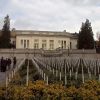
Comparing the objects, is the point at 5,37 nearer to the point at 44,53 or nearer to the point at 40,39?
the point at 44,53

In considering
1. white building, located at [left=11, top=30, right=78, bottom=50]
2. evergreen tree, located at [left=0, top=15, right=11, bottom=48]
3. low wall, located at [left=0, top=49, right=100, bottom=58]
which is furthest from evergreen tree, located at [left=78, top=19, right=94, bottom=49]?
white building, located at [left=11, top=30, right=78, bottom=50]

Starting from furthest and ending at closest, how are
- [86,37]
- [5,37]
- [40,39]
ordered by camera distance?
[40,39] → [5,37] → [86,37]

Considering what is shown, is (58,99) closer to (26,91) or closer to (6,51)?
(26,91)

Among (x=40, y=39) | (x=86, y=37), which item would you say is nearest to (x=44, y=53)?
(x=86, y=37)

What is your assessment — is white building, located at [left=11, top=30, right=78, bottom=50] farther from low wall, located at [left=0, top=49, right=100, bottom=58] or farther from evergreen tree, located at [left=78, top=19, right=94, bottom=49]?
low wall, located at [left=0, top=49, right=100, bottom=58]

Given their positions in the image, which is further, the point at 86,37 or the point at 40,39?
the point at 40,39

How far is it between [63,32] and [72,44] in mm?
4118

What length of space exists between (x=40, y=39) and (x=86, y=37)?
70.7 ft

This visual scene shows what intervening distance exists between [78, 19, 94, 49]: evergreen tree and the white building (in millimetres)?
16497

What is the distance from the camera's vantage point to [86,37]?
8881 cm

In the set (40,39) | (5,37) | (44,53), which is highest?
(5,37)

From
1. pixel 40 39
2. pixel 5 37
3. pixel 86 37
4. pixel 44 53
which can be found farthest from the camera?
pixel 40 39

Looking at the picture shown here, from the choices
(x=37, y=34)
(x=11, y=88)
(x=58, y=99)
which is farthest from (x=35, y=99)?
(x=37, y=34)

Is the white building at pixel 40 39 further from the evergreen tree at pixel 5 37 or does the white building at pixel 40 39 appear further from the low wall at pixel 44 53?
the low wall at pixel 44 53
